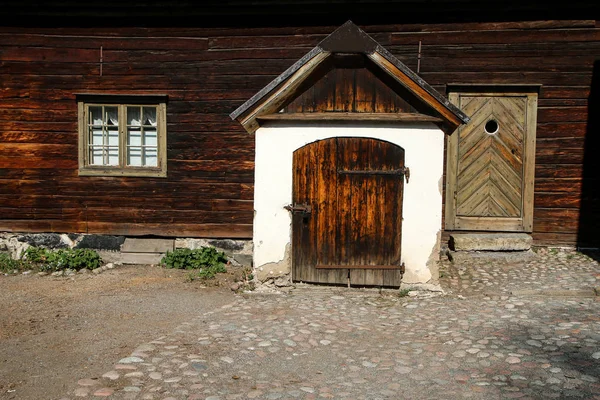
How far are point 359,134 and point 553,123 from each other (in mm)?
3909

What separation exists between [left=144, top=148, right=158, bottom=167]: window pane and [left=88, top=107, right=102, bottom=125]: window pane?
97 centimetres

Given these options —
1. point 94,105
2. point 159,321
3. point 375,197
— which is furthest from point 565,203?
point 94,105

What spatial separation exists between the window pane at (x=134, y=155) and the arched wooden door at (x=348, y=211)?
369 centimetres

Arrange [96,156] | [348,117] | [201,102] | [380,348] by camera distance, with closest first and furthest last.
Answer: [380,348] < [348,117] < [201,102] < [96,156]

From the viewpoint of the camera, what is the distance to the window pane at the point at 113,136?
10.4 meters

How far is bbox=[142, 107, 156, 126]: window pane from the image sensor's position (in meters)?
10.3

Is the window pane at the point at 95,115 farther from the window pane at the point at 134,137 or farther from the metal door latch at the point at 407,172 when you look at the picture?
the metal door latch at the point at 407,172

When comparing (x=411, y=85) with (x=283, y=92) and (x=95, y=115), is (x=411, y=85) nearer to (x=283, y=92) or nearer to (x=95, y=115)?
(x=283, y=92)

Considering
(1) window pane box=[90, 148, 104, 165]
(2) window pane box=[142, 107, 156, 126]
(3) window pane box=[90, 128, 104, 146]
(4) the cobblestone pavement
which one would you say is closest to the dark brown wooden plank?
(4) the cobblestone pavement

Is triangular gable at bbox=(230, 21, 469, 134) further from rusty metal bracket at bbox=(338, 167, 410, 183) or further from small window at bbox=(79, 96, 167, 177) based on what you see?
small window at bbox=(79, 96, 167, 177)

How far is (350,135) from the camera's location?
25.5 ft

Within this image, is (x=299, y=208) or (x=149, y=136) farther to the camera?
(x=149, y=136)

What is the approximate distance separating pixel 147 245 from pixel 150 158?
59.4 inches

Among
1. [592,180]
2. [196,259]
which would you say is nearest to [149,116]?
[196,259]
